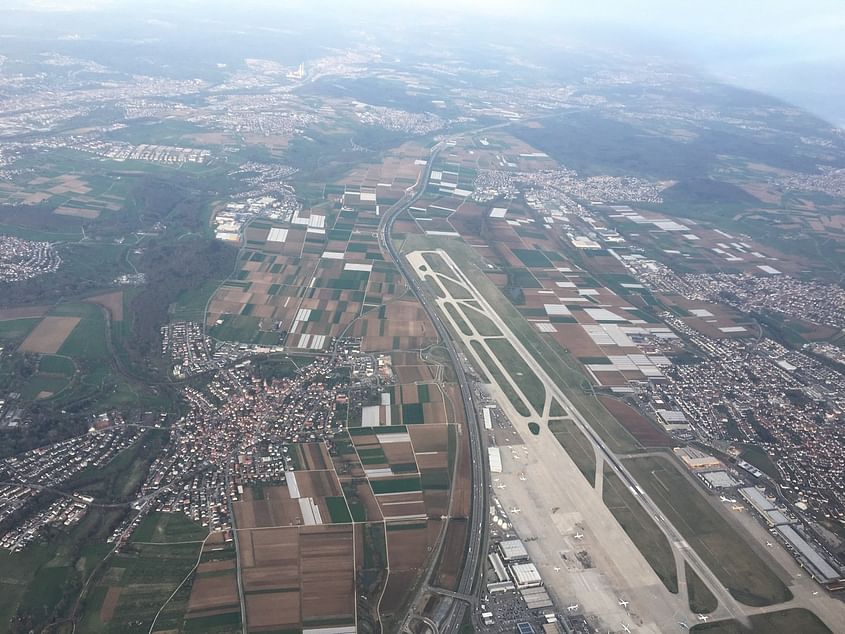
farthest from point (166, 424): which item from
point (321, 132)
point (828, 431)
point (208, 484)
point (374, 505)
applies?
point (321, 132)

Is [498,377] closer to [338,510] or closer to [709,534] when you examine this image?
[709,534]

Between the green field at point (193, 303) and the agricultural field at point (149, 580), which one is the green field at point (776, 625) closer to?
the agricultural field at point (149, 580)

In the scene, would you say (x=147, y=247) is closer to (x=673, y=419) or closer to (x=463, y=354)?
(x=463, y=354)

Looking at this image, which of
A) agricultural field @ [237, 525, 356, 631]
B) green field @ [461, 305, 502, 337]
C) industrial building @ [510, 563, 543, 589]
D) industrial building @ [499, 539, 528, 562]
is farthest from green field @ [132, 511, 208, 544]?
green field @ [461, 305, 502, 337]

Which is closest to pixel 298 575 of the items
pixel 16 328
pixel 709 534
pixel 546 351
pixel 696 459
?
pixel 709 534

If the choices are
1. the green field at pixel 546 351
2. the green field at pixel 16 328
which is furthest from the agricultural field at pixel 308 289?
the green field at pixel 16 328

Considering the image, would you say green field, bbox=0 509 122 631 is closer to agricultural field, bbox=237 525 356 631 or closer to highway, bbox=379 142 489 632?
agricultural field, bbox=237 525 356 631
